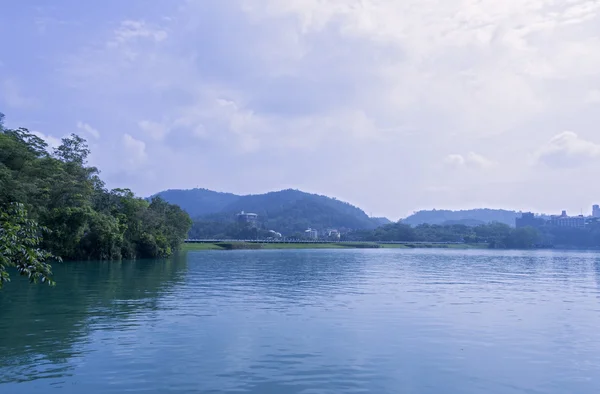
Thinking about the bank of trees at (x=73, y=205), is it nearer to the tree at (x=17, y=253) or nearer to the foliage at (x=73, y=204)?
the foliage at (x=73, y=204)

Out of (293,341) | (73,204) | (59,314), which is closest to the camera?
(293,341)

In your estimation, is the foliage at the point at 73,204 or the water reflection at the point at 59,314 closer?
the water reflection at the point at 59,314

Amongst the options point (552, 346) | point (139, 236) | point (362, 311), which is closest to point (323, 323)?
point (362, 311)

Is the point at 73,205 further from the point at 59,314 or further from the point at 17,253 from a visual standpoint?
the point at 17,253

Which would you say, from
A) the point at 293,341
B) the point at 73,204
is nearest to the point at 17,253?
the point at 293,341

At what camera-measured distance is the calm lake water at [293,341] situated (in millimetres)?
14359

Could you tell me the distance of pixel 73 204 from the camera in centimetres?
6638

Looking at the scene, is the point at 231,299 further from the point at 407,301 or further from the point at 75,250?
the point at 75,250

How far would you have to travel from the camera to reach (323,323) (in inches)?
920

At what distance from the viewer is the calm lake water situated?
14.4 meters

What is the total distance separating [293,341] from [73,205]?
55.5 metres

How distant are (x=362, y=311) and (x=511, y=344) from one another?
879 centimetres

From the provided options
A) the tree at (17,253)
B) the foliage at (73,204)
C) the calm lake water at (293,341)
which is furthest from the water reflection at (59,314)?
the foliage at (73,204)

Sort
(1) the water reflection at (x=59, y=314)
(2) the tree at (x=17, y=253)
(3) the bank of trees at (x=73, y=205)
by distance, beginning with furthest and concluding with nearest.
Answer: (3) the bank of trees at (x=73, y=205), (1) the water reflection at (x=59, y=314), (2) the tree at (x=17, y=253)
